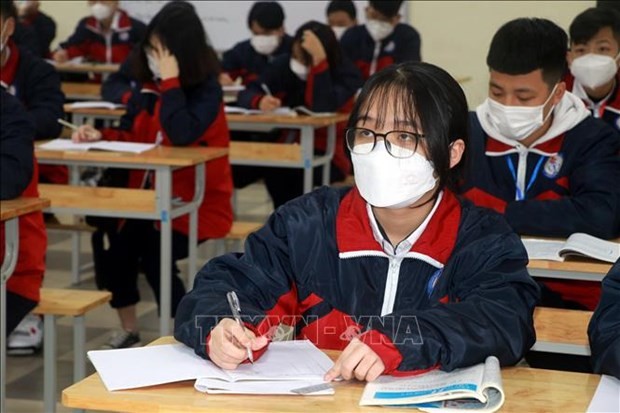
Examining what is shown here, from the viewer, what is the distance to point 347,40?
8250 mm

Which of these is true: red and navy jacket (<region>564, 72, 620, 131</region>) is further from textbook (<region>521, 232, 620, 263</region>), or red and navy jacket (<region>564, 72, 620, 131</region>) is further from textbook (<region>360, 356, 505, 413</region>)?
textbook (<region>360, 356, 505, 413</region>)

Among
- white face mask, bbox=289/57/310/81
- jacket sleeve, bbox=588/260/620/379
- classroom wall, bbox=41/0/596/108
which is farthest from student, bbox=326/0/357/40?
jacket sleeve, bbox=588/260/620/379

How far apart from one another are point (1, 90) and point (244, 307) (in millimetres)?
1656

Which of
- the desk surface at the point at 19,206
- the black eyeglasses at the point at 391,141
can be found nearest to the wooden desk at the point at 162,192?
the desk surface at the point at 19,206

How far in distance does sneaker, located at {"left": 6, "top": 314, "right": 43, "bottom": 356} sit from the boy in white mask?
5.37 meters

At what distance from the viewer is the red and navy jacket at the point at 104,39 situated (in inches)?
375

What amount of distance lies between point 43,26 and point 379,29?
328 centimetres

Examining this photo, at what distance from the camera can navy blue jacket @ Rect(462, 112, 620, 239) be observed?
307 cm

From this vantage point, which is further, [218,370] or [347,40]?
[347,40]

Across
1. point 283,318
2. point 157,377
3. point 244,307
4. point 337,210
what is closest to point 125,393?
point 157,377

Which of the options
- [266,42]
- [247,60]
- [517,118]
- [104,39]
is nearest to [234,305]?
[517,118]

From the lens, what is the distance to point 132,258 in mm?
4441

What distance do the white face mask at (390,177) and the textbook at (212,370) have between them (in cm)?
32

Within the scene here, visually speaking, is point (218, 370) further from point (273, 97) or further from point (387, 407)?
point (273, 97)
